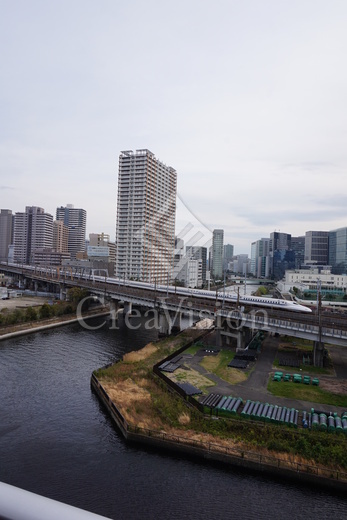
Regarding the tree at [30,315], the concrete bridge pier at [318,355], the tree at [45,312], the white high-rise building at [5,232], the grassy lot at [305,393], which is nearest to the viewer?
the grassy lot at [305,393]

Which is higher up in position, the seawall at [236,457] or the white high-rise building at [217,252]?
the white high-rise building at [217,252]

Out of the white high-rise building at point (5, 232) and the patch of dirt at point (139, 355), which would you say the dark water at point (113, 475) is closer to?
the patch of dirt at point (139, 355)

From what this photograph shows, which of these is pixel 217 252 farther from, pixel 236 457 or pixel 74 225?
pixel 236 457

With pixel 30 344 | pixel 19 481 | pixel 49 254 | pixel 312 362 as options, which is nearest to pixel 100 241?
pixel 49 254

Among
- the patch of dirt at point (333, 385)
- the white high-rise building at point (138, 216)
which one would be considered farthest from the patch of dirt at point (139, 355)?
the white high-rise building at point (138, 216)

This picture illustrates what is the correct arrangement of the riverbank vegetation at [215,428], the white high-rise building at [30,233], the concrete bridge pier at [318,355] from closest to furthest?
the riverbank vegetation at [215,428]
the concrete bridge pier at [318,355]
the white high-rise building at [30,233]

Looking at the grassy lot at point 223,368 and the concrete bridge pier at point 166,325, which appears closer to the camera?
the grassy lot at point 223,368

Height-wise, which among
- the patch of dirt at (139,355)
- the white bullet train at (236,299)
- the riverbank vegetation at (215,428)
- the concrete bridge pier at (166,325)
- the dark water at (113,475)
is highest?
the white bullet train at (236,299)

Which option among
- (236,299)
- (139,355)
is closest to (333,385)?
(139,355)

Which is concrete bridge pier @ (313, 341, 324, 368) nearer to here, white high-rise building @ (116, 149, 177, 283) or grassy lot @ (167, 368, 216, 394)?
grassy lot @ (167, 368, 216, 394)
